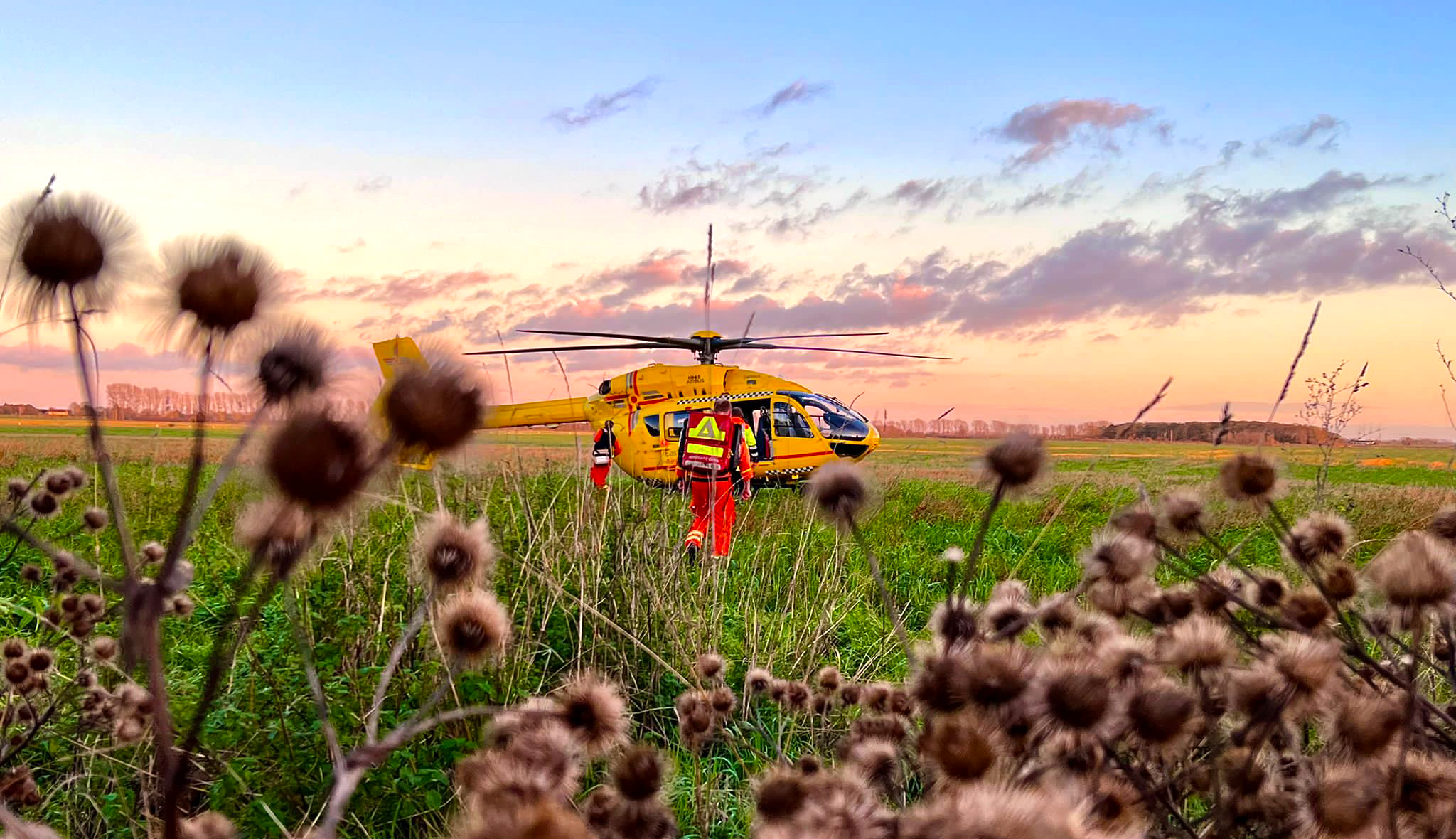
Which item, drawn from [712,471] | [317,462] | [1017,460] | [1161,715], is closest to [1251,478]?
[1017,460]

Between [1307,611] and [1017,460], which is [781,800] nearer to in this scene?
[1017,460]

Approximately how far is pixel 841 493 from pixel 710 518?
3518mm

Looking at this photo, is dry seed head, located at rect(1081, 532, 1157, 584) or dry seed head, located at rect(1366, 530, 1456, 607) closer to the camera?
dry seed head, located at rect(1366, 530, 1456, 607)

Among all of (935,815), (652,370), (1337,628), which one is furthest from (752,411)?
(935,815)

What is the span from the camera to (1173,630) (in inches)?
55.2

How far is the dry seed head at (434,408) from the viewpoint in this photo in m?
0.87

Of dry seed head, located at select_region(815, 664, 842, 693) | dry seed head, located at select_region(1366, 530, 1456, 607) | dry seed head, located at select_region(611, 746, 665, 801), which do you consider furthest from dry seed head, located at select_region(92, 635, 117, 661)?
dry seed head, located at select_region(1366, 530, 1456, 607)

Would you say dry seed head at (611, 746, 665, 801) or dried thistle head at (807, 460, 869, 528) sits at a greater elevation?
dried thistle head at (807, 460, 869, 528)

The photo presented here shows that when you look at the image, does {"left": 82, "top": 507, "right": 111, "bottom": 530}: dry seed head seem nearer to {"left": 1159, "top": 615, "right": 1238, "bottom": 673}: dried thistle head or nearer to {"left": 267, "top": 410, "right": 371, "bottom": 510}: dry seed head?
{"left": 267, "top": 410, "right": 371, "bottom": 510}: dry seed head

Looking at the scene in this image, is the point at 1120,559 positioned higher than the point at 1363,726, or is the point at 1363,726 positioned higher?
the point at 1120,559

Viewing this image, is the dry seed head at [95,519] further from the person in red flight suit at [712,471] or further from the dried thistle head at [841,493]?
the person in red flight suit at [712,471]

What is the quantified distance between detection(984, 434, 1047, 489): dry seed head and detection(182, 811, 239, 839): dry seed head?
107cm

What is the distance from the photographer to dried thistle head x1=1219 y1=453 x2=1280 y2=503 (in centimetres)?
186

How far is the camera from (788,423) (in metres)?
15.2
